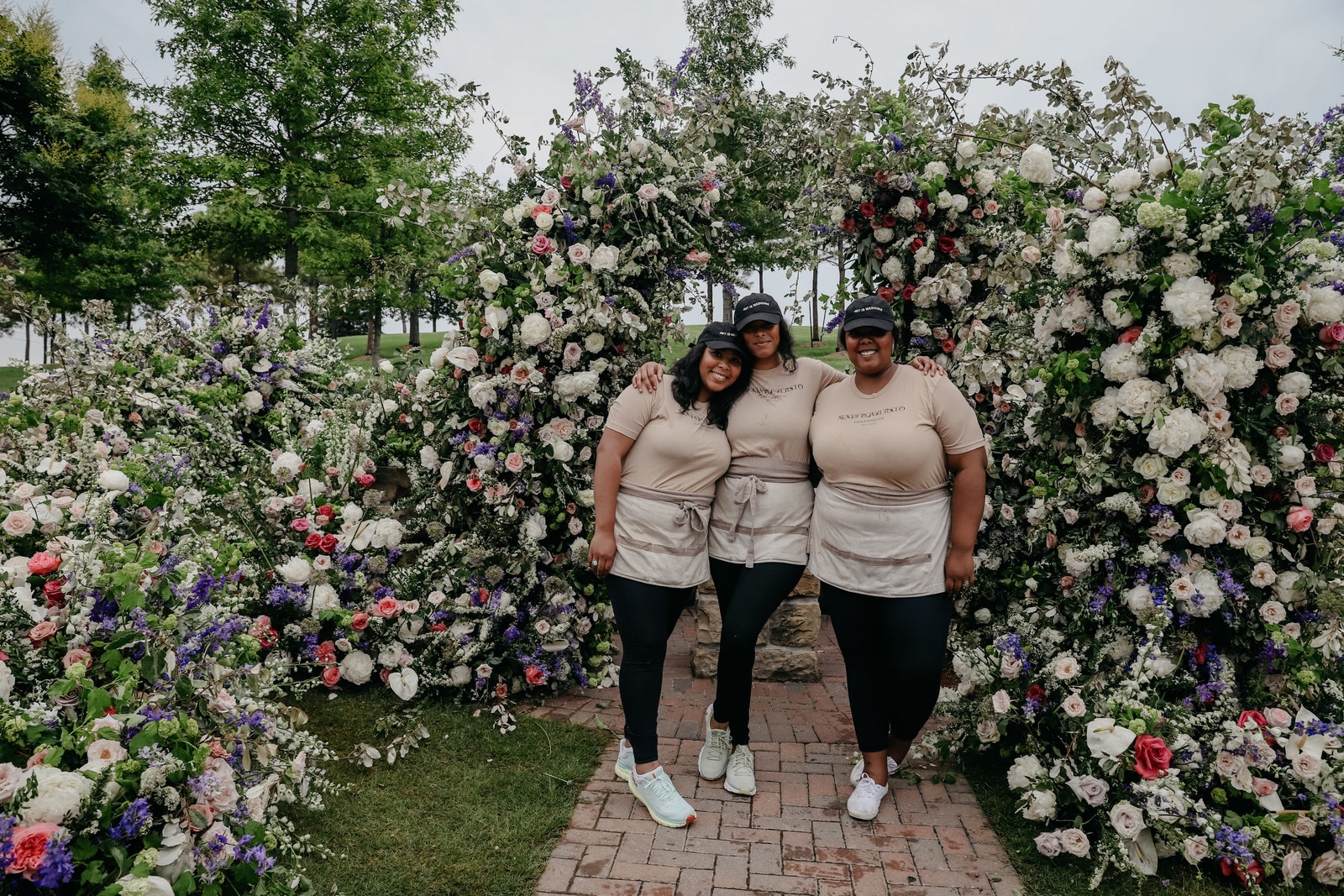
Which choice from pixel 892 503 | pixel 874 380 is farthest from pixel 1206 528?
pixel 874 380

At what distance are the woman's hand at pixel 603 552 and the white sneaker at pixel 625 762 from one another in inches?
33.3

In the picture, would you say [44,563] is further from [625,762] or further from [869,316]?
[869,316]

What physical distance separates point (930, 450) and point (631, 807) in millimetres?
1809

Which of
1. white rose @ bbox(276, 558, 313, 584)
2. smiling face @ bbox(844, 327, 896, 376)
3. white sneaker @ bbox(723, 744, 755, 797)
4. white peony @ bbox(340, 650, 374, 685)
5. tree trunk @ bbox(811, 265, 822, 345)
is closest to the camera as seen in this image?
smiling face @ bbox(844, 327, 896, 376)

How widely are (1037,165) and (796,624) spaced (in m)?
2.57

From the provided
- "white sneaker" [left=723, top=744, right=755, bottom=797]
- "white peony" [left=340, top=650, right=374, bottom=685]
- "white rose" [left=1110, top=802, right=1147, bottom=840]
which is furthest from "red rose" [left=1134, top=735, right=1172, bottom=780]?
"white peony" [left=340, top=650, right=374, bottom=685]

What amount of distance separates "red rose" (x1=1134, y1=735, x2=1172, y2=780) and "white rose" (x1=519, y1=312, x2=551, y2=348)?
9.57 feet

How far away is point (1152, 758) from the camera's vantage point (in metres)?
2.73

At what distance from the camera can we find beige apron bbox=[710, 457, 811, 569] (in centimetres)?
307

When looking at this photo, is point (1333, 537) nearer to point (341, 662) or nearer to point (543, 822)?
point (543, 822)

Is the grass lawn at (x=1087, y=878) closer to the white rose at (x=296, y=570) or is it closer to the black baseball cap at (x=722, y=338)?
the black baseball cap at (x=722, y=338)

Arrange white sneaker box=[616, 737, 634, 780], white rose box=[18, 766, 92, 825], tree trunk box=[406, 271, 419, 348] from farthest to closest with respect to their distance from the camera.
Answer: tree trunk box=[406, 271, 419, 348] < white sneaker box=[616, 737, 634, 780] < white rose box=[18, 766, 92, 825]

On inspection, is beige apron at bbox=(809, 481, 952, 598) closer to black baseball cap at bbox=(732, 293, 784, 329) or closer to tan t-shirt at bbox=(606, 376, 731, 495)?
tan t-shirt at bbox=(606, 376, 731, 495)

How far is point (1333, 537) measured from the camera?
2.91 m
